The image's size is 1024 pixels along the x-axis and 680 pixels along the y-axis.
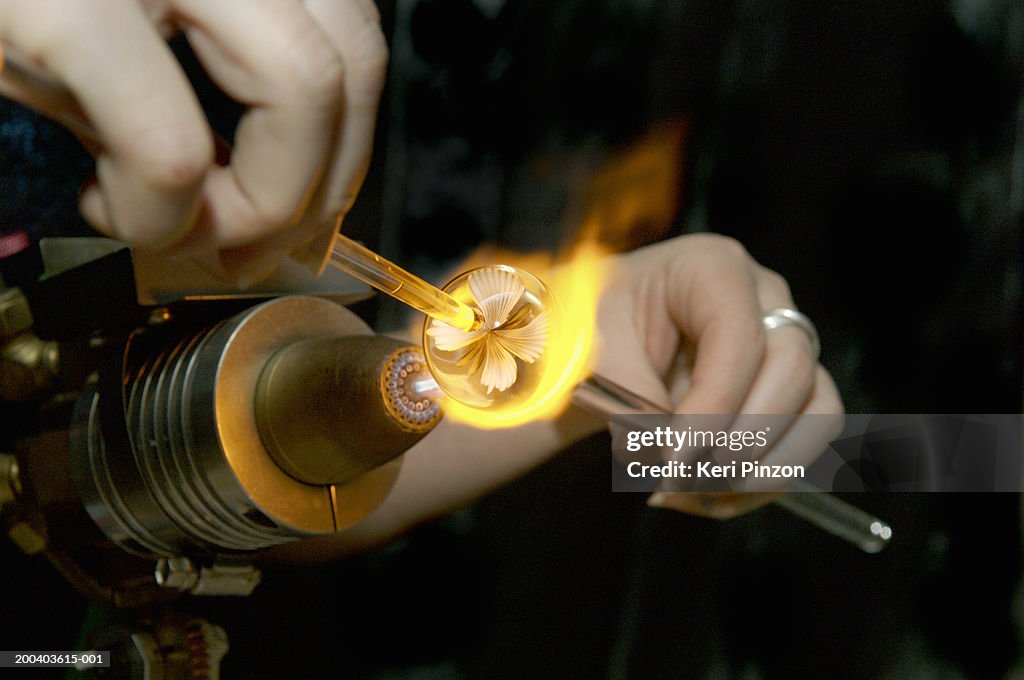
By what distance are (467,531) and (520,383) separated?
0.40 m

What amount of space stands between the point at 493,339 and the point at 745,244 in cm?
43

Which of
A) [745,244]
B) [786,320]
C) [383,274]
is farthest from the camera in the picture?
[745,244]

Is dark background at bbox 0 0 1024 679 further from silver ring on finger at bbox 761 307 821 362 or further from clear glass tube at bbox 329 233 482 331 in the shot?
clear glass tube at bbox 329 233 482 331

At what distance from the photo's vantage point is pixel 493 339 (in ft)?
0.89

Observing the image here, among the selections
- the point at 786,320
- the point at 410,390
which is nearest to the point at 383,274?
the point at 410,390

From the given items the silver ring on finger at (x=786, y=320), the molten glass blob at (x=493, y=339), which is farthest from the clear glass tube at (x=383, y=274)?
the silver ring on finger at (x=786, y=320)

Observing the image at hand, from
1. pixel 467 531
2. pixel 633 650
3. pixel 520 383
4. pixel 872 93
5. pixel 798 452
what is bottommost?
pixel 633 650

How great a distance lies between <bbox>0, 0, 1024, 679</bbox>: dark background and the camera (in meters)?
0.61

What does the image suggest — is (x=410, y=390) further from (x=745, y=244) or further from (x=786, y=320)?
(x=745, y=244)

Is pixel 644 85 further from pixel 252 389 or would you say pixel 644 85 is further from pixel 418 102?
pixel 252 389

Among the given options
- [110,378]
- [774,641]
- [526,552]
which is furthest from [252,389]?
[774,641]

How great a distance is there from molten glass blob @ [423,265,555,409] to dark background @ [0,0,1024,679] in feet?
1.13

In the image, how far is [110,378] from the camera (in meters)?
0.27

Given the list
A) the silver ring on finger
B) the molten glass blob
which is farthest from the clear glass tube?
the silver ring on finger
